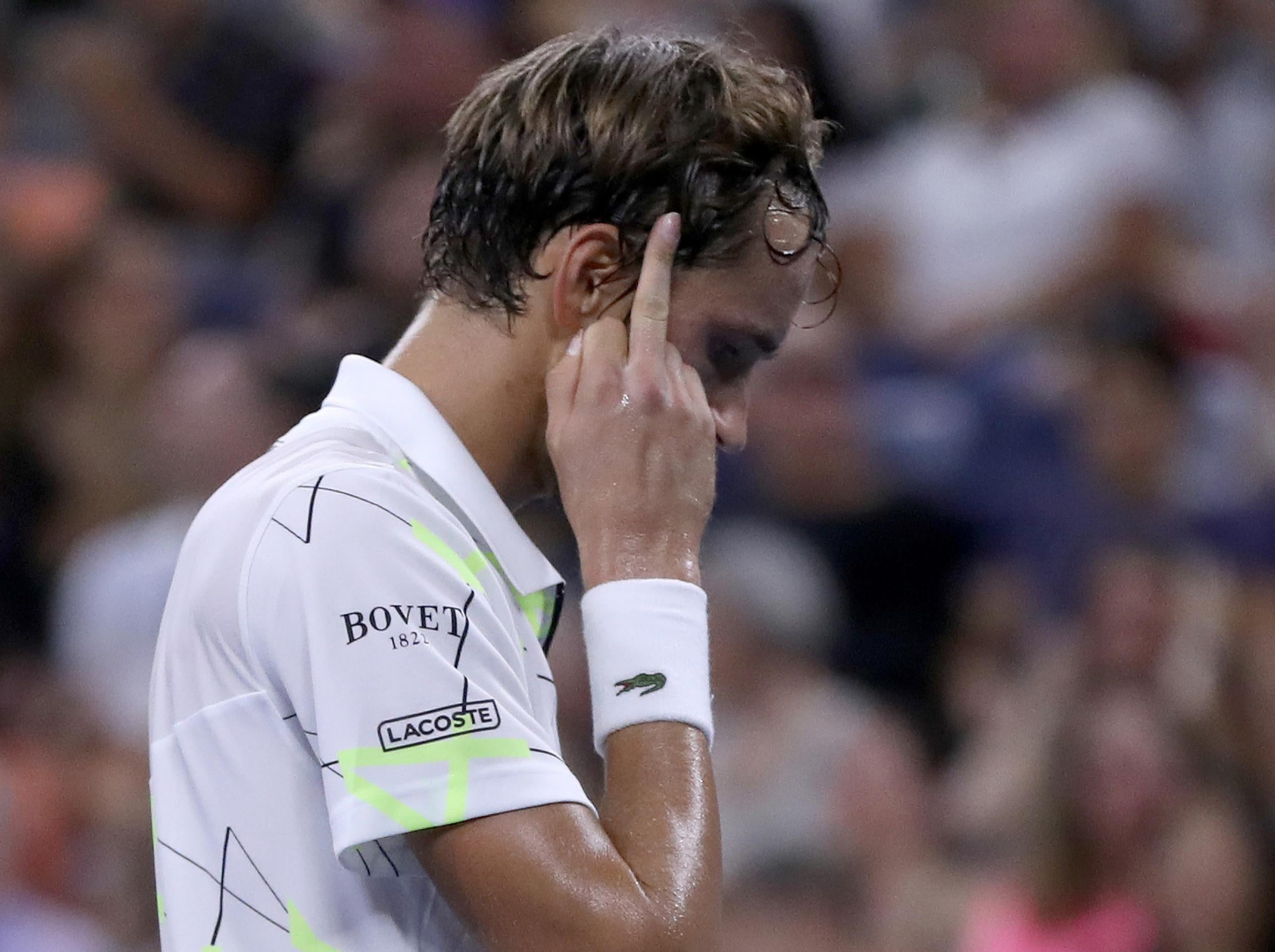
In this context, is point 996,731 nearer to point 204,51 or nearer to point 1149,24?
point 1149,24

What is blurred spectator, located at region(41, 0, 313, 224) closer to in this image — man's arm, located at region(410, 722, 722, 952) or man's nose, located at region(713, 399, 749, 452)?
man's nose, located at region(713, 399, 749, 452)

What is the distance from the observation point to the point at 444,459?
82.9 inches

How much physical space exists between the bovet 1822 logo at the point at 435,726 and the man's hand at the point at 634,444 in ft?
0.88

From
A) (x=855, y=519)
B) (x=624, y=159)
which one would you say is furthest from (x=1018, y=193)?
(x=624, y=159)

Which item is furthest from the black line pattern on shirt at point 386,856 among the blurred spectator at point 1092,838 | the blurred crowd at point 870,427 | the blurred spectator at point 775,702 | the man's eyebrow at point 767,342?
the blurred spectator at point 1092,838

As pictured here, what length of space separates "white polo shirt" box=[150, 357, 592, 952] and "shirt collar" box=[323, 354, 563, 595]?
2 centimetres

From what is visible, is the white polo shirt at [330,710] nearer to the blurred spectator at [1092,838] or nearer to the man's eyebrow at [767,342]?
the man's eyebrow at [767,342]

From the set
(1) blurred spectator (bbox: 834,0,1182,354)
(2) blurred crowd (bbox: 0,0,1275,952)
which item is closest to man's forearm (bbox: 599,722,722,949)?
(2) blurred crowd (bbox: 0,0,1275,952)

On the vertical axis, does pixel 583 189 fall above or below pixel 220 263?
below

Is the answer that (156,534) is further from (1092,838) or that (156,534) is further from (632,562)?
(632,562)

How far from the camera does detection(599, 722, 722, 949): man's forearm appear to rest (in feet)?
6.07

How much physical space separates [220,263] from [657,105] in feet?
17.3

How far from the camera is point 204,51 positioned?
7.61m

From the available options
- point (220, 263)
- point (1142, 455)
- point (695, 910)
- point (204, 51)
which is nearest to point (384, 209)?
point (220, 263)
